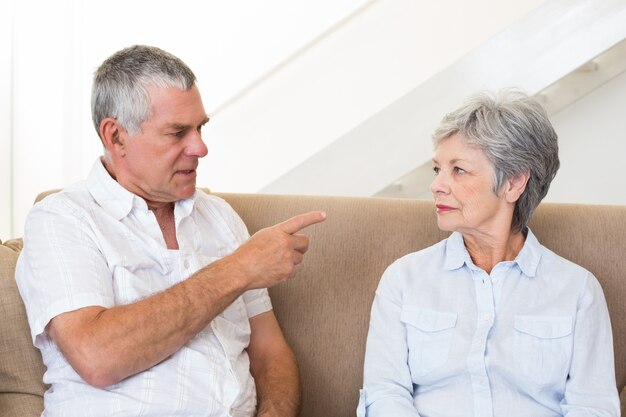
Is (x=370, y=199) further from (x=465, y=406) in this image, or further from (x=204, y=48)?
(x=204, y=48)

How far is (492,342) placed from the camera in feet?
6.20

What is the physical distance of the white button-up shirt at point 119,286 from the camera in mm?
1759

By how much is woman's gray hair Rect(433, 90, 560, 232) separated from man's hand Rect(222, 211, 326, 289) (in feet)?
1.26

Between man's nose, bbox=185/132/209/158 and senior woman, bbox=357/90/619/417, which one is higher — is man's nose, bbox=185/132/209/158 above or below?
above

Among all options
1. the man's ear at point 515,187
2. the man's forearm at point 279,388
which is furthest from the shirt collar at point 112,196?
the man's ear at point 515,187

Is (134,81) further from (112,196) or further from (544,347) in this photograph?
(544,347)

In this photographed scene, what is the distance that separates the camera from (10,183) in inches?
170

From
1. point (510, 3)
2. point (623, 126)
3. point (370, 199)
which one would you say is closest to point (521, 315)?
point (370, 199)

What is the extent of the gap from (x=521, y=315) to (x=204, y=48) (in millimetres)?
2582

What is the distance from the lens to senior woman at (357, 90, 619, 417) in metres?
1.86

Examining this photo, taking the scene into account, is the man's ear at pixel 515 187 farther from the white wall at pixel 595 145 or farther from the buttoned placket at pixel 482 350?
the white wall at pixel 595 145

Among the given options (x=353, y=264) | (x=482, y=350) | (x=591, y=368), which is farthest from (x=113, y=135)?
(x=591, y=368)

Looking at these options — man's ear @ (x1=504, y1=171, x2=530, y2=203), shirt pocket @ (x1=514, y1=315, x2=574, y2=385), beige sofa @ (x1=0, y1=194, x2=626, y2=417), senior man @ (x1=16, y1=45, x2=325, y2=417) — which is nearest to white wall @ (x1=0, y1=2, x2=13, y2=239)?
beige sofa @ (x1=0, y1=194, x2=626, y2=417)

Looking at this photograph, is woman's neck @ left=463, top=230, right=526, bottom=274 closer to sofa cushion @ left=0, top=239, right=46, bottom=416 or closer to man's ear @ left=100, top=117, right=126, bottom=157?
man's ear @ left=100, top=117, right=126, bottom=157
